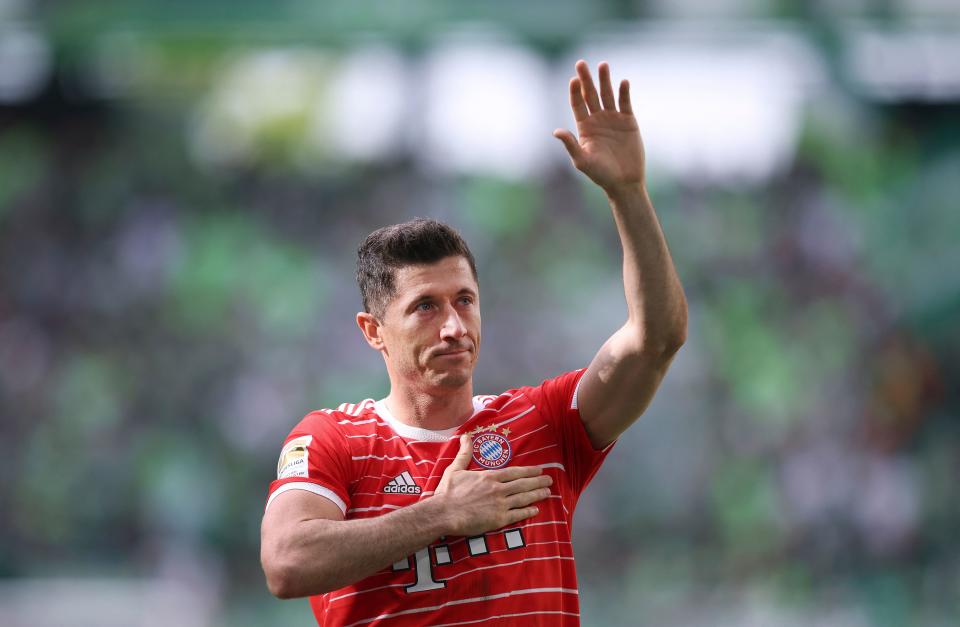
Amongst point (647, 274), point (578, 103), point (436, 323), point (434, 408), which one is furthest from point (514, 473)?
point (578, 103)

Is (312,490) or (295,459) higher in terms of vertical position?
(295,459)

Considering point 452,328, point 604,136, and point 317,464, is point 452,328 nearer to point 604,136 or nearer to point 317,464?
point 317,464

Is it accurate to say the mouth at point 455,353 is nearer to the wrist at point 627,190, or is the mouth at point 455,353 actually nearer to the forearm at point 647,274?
the forearm at point 647,274

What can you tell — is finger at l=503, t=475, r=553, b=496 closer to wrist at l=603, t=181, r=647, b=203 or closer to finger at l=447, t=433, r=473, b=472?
finger at l=447, t=433, r=473, b=472

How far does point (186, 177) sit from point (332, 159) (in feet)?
6.33

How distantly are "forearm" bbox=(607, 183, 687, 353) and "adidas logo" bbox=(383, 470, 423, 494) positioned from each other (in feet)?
2.37

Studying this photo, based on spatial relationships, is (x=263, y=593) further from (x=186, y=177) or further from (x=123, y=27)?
(x=123, y=27)

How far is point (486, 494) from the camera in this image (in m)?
2.72

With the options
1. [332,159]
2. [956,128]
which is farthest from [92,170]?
[956,128]

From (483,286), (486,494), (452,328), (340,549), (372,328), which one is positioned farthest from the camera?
(483,286)

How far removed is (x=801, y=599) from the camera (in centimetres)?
1121

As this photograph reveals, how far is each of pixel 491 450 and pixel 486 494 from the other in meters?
0.24

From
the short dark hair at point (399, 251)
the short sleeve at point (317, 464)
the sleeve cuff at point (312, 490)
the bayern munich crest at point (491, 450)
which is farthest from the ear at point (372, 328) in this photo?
the sleeve cuff at point (312, 490)

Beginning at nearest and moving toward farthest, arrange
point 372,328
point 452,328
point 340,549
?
point 340,549 → point 452,328 → point 372,328
